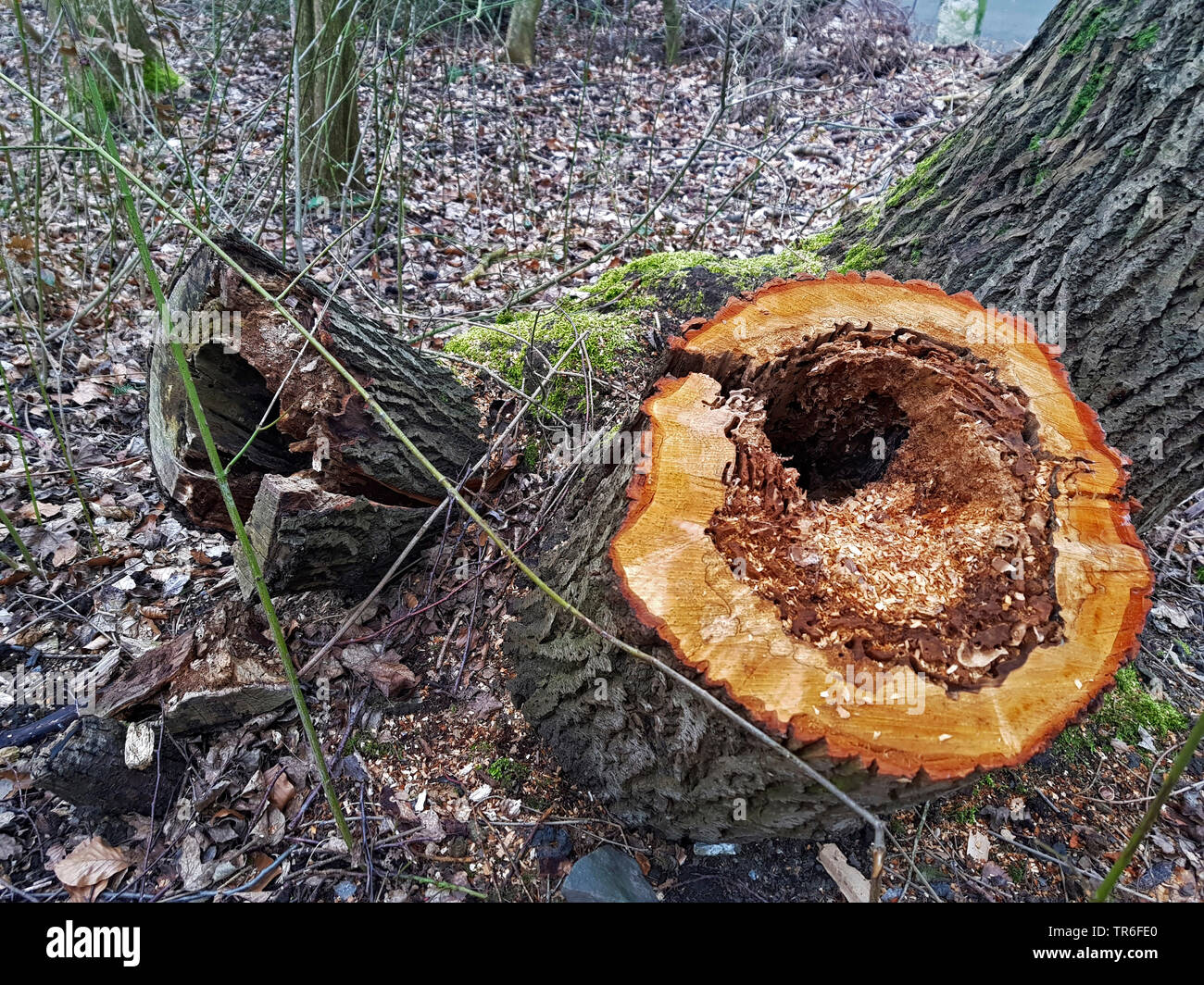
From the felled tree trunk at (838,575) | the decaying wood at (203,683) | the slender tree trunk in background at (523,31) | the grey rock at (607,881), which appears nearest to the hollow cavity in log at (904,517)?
the felled tree trunk at (838,575)

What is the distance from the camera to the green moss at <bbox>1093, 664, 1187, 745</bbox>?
2098 mm

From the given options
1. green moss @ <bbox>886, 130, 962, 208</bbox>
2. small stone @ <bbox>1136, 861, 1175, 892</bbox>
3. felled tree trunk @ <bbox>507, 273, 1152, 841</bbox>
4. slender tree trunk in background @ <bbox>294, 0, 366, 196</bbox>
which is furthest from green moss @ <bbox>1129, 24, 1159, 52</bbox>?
slender tree trunk in background @ <bbox>294, 0, 366, 196</bbox>

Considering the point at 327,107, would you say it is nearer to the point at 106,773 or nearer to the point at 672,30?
the point at 106,773

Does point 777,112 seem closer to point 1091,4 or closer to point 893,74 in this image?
point 893,74

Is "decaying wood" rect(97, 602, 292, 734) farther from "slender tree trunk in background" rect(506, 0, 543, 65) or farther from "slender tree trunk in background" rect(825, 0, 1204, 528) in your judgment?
"slender tree trunk in background" rect(506, 0, 543, 65)

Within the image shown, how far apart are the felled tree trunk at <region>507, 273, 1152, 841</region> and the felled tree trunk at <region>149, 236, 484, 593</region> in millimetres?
660

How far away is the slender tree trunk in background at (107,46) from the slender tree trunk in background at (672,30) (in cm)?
483

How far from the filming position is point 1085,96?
2.14 meters

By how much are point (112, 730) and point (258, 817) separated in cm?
50

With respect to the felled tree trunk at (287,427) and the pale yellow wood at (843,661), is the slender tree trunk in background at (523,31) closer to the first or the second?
the felled tree trunk at (287,427)
